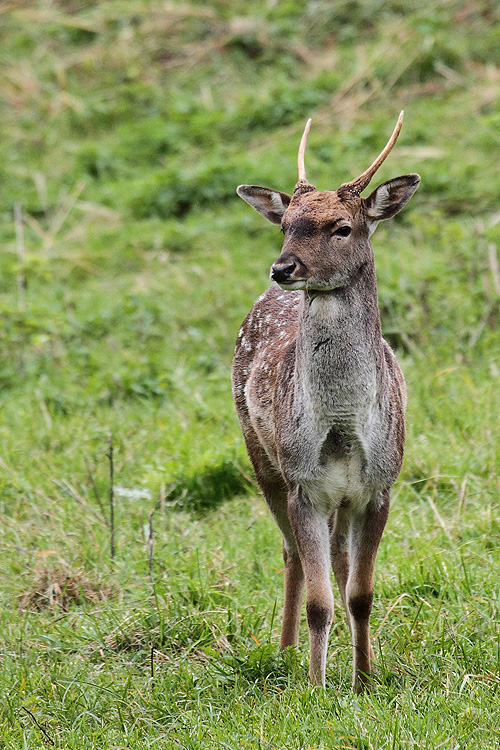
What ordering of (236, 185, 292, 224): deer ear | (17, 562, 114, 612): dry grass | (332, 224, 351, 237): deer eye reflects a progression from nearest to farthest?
1. (332, 224, 351, 237): deer eye
2. (236, 185, 292, 224): deer ear
3. (17, 562, 114, 612): dry grass

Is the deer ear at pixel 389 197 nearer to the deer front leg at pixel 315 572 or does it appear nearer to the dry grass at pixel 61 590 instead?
the deer front leg at pixel 315 572

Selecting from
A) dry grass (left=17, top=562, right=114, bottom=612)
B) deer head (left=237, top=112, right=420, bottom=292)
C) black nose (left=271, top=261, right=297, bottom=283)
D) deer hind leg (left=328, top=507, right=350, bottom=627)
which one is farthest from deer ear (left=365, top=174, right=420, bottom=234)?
dry grass (left=17, top=562, right=114, bottom=612)

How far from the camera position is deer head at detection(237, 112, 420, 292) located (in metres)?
3.88

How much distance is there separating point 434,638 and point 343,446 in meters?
0.89

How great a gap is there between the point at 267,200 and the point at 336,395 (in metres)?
0.91

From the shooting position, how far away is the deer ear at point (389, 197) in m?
4.12

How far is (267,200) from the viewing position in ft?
14.5

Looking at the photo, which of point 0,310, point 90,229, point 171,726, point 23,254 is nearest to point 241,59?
point 90,229

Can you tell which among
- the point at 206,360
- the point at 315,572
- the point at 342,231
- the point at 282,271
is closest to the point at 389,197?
the point at 342,231

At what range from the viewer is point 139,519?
18.7ft

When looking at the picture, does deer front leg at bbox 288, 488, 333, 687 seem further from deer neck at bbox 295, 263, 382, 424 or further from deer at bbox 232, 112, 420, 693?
deer neck at bbox 295, 263, 382, 424

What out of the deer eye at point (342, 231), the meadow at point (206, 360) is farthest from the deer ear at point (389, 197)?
the meadow at point (206, 360)

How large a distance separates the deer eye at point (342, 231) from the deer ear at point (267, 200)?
403mm

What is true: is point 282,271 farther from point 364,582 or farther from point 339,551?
point 339,551
